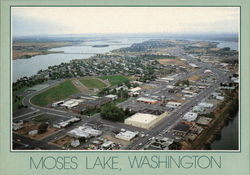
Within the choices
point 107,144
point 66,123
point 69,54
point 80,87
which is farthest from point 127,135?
point 69,54

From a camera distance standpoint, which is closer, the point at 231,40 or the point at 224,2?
the point at 224,2

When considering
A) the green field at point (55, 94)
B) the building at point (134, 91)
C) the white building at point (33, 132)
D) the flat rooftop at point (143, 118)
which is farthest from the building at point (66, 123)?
the building at point (134, 91)

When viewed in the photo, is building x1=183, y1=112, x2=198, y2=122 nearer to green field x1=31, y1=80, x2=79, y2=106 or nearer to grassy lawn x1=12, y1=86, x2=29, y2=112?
green field x1=31, y1=80, x2=79, y2=106

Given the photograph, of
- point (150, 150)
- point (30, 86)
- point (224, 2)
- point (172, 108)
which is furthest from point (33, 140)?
point (224, 2)

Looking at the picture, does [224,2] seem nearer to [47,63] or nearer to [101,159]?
[101,159]

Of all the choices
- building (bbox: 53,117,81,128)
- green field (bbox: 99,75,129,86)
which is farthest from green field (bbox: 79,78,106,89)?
building (bbox: 53,117,81,128)

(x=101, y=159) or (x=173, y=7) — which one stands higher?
(x=173, y=7)

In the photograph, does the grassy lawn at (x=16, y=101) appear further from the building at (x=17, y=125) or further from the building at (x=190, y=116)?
the building at (x=190, y=116)
